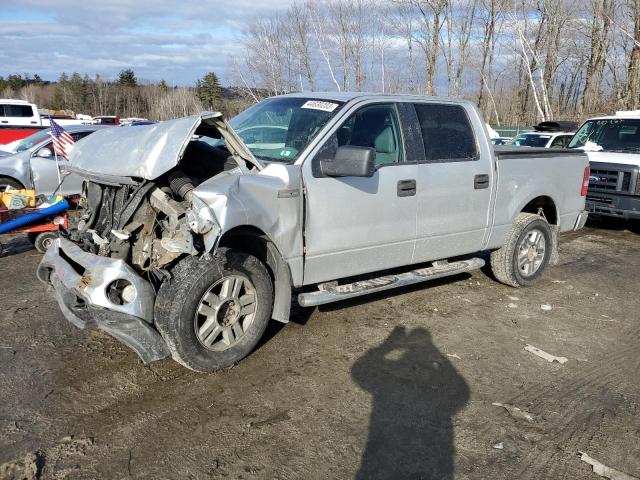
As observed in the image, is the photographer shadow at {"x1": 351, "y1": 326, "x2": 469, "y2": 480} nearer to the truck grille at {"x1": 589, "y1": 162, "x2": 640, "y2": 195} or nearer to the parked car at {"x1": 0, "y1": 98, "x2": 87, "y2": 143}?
→ the truck grille at {"x1": 589, "y1": 162, "x2": 640, "y2": 195}

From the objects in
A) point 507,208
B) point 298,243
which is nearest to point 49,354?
point 298,243

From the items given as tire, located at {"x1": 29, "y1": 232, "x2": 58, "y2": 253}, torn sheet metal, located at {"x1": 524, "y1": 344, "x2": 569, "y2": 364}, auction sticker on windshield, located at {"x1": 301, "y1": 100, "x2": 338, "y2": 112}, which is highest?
auction sticker on windshield, located at {"x1": 301, "y1": 100, "x2": 338, "y2": 112}

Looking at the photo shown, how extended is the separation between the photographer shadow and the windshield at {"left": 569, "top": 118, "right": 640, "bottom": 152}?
7.21 metres

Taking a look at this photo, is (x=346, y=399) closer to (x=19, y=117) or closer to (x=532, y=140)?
(x=532, y=140)

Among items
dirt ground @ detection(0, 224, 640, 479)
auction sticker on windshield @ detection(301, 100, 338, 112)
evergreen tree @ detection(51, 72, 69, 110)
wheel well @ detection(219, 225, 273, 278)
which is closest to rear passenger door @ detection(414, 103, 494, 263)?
dirt ground @ detection(0, 224, 640, 479)

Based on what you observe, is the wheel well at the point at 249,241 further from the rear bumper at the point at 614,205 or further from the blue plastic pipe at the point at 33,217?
the rear bumper at the point at 614,205

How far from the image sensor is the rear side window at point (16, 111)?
80.5 feet

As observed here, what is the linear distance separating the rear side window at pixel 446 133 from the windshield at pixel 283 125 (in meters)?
0.98

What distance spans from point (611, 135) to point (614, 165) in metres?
1.31

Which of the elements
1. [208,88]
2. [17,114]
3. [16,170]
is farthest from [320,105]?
[208,88]

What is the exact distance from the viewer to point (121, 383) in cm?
395

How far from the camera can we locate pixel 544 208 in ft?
22.0

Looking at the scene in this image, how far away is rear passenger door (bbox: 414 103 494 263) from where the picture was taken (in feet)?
16.8

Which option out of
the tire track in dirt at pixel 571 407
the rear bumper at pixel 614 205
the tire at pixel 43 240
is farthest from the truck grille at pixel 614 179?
the tire at pixel 43 240
